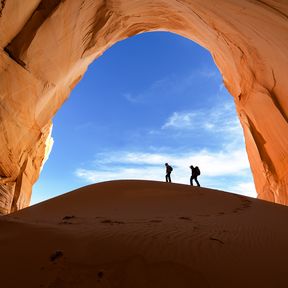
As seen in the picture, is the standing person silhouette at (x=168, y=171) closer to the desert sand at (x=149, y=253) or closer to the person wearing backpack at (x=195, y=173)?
the person wearing backpack at (x=195, y=173)

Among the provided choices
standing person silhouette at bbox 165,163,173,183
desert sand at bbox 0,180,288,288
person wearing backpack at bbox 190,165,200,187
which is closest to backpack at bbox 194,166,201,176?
person wearing backpack at bbox 190,165,200,187

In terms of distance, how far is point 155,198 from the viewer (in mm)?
7605

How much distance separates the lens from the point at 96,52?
15.7m

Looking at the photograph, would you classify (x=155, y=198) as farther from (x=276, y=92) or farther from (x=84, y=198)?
(x=276, y=92)

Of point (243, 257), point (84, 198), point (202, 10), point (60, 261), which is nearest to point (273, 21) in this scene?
point (202, 10)

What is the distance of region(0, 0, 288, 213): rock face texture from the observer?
30.3 ft

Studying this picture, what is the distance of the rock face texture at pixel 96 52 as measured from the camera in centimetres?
925


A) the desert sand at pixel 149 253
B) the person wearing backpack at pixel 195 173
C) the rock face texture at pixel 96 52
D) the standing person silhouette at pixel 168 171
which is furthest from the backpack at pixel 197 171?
the desert sand at pixel 149 253

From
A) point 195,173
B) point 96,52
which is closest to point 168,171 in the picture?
point 195,173

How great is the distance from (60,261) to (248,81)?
1128 centimetres

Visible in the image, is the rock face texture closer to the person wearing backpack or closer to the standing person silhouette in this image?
the person wearing backpack

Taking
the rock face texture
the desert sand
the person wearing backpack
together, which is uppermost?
the rock face texture

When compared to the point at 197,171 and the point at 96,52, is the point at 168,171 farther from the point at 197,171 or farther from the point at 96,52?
the point at 96,52

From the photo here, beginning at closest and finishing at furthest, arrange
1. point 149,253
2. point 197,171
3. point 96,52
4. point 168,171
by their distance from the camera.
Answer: point 149,253 < point 197,171 < point 168,171 < point 96,52
